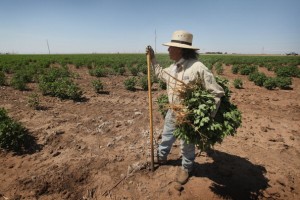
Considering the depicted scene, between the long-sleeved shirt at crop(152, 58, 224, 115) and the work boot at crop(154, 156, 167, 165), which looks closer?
the long-sleeved shirt at crop(152, 58, 224, 115)

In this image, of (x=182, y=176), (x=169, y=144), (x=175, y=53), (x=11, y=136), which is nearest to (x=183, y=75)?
(x=175, y=53)

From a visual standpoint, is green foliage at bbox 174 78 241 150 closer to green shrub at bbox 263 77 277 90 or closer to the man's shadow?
the man's shadow

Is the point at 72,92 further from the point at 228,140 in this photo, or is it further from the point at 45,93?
→ the point at 228,140

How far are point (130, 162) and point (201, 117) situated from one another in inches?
78.8

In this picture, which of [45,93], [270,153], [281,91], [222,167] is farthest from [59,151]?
[281,91]

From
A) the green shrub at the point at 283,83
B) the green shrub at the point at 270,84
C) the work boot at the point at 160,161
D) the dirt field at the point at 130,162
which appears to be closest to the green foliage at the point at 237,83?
the green shrub at the point at 270,84

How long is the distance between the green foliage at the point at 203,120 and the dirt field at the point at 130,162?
107 cm

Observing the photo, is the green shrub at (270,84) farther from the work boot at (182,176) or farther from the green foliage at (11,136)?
the green foliage at (11,136)

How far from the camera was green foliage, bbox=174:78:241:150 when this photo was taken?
295 cm

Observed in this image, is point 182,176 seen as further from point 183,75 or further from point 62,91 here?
point 62,91

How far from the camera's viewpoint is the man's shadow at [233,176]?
11.7 feet

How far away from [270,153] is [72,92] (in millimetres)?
7175

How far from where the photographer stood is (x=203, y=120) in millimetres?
2883

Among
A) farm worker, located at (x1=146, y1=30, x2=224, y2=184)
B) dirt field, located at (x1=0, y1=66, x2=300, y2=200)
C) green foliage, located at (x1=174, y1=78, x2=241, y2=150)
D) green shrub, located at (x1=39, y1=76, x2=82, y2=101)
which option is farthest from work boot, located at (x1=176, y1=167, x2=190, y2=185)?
green shrub, located at (x1=39, y1=76, x2=82, y2=101)
